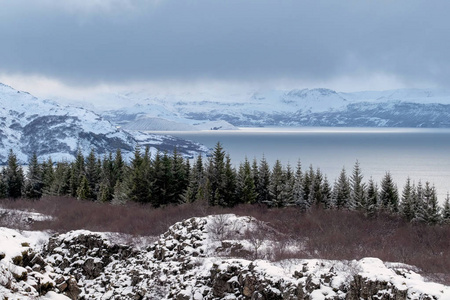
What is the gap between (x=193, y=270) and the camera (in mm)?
21359

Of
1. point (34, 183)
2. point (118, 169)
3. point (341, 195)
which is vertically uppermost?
point (118, 169)

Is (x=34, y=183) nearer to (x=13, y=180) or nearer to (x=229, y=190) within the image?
(x=13, y=180)

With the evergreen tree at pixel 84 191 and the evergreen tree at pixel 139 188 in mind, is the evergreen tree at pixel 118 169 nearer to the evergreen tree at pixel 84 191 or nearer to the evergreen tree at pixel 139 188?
the evergreen tree at pixel 84 191

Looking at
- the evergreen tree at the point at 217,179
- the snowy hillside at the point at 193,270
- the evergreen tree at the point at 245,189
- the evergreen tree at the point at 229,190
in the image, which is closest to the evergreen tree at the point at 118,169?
the evergreen tree at the point at 217,179

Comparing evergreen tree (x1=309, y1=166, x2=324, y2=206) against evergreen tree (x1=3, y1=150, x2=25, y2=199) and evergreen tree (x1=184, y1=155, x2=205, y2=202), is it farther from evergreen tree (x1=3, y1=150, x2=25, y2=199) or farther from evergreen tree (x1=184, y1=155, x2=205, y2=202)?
evergreen tree (x1=3, y1=150, x2=25, y2=199)

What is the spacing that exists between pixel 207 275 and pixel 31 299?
8906 millimetres

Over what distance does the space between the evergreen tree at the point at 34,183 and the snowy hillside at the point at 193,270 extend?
3847cm

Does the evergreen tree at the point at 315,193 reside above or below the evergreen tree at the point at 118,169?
below

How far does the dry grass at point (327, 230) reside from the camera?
21.1 metres

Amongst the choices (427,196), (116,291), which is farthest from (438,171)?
(116,291)

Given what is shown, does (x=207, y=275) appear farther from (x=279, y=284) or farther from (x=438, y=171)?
(x=438, y=171)

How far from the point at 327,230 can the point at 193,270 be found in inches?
441

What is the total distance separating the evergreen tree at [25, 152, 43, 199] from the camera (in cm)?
6438

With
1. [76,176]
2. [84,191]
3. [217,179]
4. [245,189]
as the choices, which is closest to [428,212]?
[245,189]
